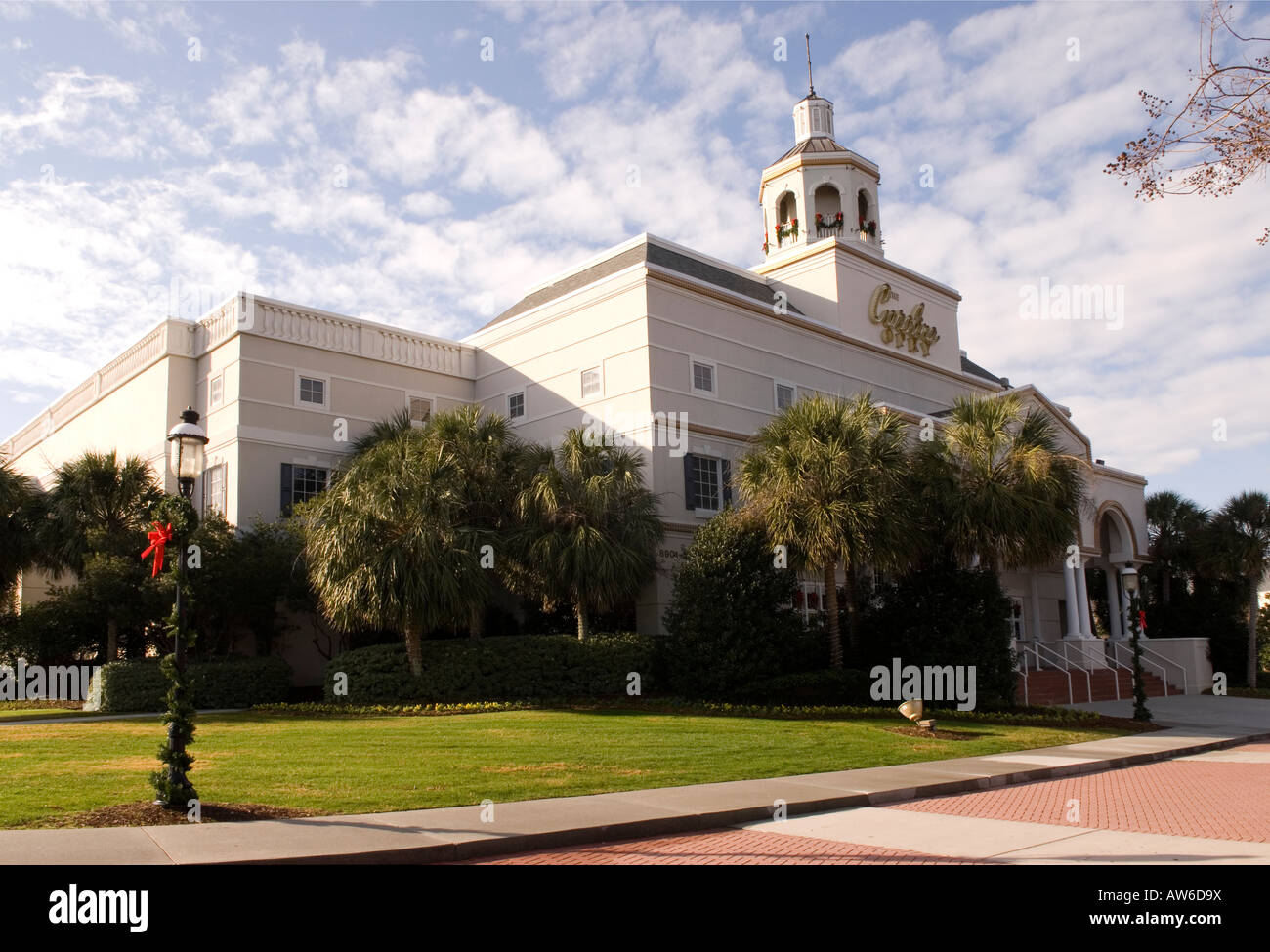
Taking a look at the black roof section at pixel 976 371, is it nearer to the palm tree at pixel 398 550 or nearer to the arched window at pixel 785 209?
the arched window at pixel 785 209

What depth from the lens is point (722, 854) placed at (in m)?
8.77

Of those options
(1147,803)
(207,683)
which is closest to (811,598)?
(207,683)

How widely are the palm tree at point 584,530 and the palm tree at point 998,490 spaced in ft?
22.7

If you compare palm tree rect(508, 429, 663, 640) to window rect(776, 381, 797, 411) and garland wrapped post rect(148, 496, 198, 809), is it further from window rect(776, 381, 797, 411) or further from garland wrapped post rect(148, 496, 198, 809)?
garland wrapped post rect(148, 496, 198, 809)

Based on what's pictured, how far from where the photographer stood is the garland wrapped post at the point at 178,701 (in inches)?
401

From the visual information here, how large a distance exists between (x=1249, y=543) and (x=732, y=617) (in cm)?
2457

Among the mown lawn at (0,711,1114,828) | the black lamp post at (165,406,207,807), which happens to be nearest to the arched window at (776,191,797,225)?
the mown lawn at (0,711,1114,828)

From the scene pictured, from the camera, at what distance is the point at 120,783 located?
11938 millimetres

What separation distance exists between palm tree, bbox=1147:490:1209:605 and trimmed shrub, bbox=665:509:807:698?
2363 centimetres

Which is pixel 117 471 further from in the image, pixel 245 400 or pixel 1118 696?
pixel 1118 696

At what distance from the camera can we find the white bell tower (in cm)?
3703

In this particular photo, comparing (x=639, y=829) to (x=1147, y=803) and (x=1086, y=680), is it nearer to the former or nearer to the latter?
(x=1147, y=803)
